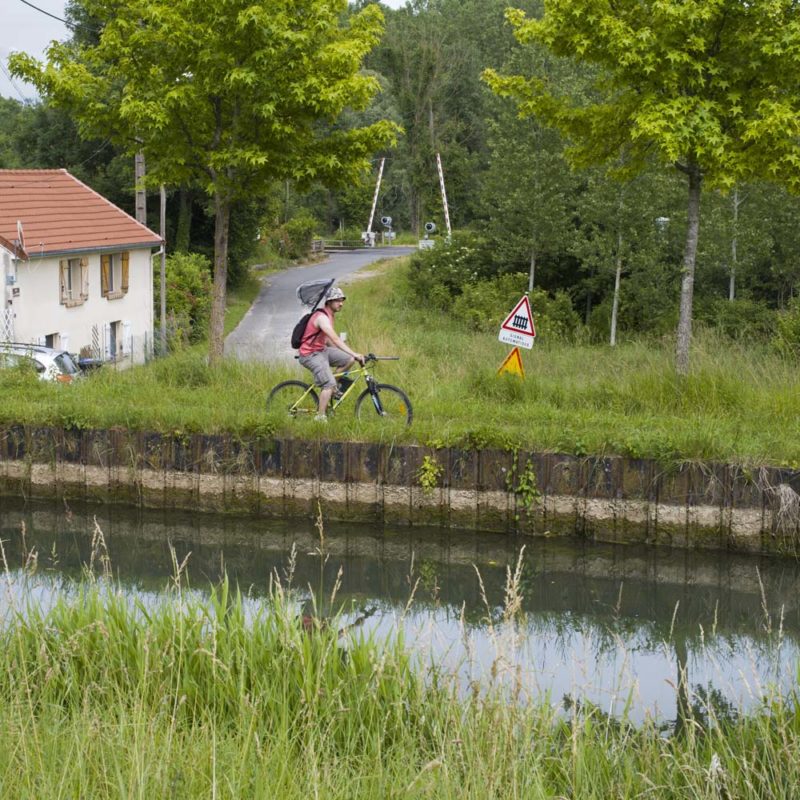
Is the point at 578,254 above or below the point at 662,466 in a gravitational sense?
above

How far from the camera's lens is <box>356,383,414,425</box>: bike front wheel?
14102 millimetres

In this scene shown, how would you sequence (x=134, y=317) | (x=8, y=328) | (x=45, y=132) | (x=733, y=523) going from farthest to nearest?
(x=45, y=132) → (x=134, y=317) → (x=8, y=328) → (x=733, y=523)

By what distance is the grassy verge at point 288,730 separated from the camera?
15.3ft

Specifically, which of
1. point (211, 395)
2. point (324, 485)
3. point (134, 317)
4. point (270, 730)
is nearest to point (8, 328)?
point (134, 317)

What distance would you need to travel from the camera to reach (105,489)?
1484cm

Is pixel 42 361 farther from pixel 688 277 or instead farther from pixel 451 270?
pixel 451 270

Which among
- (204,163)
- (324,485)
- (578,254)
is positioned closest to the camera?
(324,485)

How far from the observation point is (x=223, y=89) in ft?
59.3

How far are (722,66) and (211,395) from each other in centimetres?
819

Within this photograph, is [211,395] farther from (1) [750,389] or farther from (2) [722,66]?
(2) [722,66]

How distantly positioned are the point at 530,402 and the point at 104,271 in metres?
17.6

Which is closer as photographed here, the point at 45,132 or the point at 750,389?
the point at 750,389

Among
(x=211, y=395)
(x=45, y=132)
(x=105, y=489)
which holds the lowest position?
(x=105, y=489)

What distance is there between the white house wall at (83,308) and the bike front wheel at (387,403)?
317 inches
